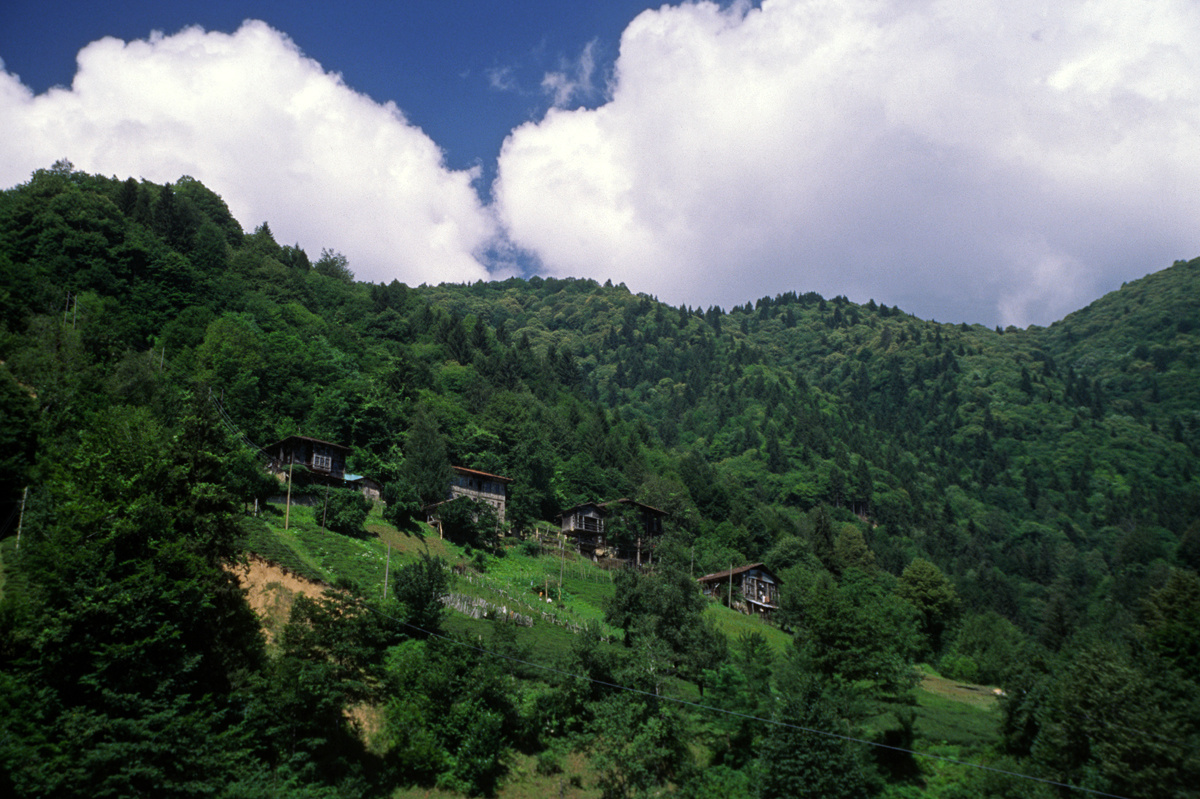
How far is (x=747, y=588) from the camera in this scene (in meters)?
72.8

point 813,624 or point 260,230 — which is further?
point 260,230

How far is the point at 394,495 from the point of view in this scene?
2317 inches

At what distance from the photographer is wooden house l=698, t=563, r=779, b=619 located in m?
70.8

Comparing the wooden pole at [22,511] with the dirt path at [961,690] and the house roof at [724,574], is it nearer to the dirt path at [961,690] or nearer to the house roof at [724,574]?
the dirt path at [961,690]

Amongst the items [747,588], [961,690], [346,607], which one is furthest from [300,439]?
[961,690]

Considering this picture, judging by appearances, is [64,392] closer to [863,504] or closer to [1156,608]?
[1156,608]

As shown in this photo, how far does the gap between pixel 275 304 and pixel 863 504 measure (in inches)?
4554

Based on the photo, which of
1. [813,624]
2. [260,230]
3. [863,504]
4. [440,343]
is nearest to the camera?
[813,624]

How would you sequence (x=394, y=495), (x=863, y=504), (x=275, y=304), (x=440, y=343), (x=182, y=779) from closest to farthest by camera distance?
(x=182, y=779) < (x=394, y=495) < (x=275, y=304) < (x=440, y=343) < (x=863, y=504)

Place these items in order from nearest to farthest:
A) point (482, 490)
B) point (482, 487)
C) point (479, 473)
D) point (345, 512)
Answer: point (345, 512), point (479, 473), point (482, 490), point (482, 487)

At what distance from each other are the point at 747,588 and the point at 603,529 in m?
15.8

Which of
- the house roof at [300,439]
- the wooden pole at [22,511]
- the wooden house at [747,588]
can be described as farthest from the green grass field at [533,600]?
the wooden pole at [22,511]

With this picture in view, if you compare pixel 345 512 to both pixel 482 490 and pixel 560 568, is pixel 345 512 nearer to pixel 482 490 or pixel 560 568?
pixel 560 568

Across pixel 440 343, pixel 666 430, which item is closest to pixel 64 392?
pixel 440 343
